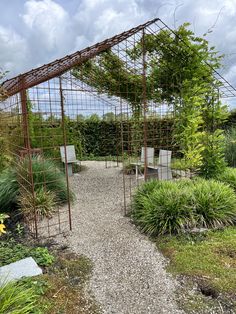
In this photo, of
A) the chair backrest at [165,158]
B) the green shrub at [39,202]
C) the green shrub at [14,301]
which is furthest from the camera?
the chair backrest at [165,158]

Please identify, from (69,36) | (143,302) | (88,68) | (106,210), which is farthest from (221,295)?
(88,68)

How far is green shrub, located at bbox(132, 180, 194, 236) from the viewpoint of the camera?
340cm

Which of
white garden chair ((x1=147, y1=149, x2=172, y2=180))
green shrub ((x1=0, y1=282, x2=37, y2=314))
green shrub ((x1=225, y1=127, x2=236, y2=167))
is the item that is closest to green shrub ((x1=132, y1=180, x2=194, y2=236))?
white garden chair ((x1=147, y1=149, x2=172, y2=180))

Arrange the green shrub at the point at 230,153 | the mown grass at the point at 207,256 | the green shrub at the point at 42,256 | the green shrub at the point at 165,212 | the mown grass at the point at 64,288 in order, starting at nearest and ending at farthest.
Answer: the mown grass at the point at 64,288 → the mown grass at the point at 207,256 → the green shrub at the point at 42,256 → the green shrub at the point at 165,212 → the green shrub at the point at 230,153

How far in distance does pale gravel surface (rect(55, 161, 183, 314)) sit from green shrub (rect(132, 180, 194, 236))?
186 millimetres

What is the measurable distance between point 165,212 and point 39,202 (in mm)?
1971

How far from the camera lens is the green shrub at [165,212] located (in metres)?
3.40

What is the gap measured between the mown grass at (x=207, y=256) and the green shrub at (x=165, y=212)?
0.16 metres

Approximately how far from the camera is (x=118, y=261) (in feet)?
9.30

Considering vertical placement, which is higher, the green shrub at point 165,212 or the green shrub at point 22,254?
the green shrub at point 165,212

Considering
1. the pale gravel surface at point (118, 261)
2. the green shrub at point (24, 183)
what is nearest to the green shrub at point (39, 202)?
the green shrub at point (24, 183)

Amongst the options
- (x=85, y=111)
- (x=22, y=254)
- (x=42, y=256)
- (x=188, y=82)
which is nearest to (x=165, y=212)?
(x=42, y=256)

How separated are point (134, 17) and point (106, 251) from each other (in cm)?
409

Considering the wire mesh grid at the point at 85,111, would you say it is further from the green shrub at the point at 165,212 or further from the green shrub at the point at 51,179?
the green shrub at the point at 165,212
